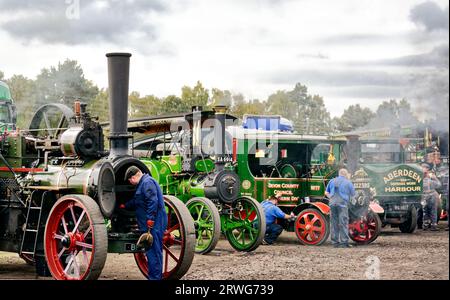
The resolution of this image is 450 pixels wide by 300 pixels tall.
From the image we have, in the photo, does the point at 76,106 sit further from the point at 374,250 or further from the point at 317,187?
the point at 317,187

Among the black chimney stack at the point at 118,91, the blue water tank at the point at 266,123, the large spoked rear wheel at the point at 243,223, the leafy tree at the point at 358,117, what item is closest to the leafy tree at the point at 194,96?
the blue water tank at the point at 266,123

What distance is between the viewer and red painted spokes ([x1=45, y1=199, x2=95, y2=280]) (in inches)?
262

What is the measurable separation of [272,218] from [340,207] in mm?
1222

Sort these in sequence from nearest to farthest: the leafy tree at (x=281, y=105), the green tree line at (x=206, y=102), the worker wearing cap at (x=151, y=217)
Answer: the worker wearing cap at (x=151, y=217)
the green tree line at (x=206, y=102)
the leafy tree at (x=281, y=105)

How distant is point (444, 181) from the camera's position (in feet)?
51.2

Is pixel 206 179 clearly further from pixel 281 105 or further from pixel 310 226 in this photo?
pixel 281 105

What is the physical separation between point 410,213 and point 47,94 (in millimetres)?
7404

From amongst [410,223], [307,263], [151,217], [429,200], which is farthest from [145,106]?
[151,217]

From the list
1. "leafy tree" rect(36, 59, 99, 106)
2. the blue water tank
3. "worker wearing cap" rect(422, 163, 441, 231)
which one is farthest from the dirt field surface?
"leafy tree" rect(36, 59, 99, 106)

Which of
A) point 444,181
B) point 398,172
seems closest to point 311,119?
point 444,181

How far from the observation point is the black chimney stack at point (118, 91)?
6.73 m

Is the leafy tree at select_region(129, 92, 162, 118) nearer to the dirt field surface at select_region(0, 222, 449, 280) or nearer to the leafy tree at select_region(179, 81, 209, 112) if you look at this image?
the leafy tree at select_region(179, 81, 209, 112)

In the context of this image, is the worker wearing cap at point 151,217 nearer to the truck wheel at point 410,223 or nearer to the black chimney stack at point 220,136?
the black chimney stack at point 220,136

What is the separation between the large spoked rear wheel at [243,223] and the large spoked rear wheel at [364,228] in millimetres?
1774
